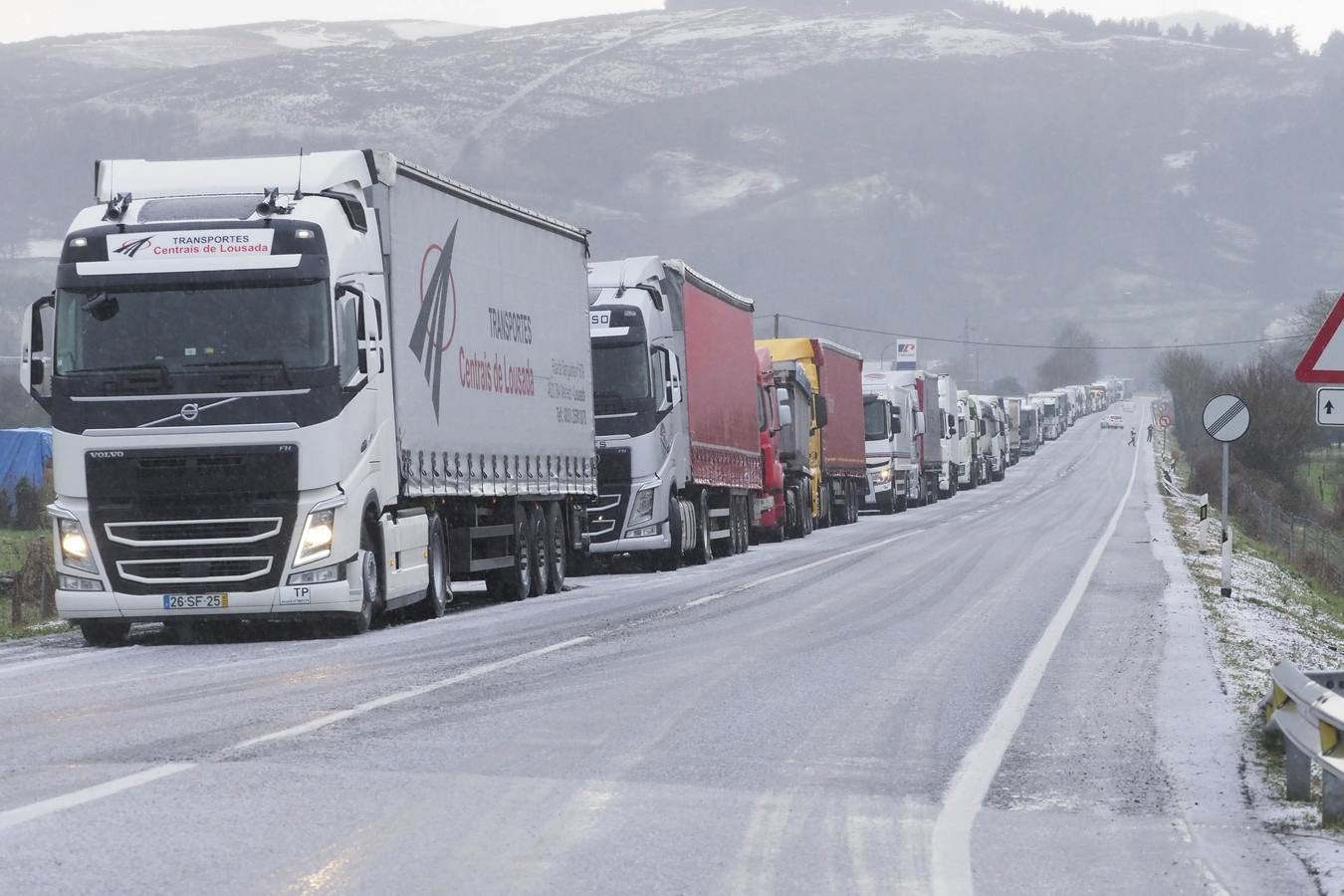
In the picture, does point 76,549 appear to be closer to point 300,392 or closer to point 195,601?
point 195,601

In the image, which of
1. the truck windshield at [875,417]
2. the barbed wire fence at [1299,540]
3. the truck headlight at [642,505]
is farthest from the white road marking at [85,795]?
the truck windshield at [875,417]

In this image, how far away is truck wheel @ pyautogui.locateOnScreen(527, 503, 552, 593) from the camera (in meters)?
21.8

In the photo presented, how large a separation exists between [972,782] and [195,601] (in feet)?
27.7

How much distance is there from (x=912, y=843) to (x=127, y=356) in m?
10.0

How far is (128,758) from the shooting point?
344 inches

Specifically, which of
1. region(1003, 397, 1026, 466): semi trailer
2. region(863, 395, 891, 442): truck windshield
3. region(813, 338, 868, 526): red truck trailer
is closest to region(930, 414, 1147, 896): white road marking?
region(813, 338, 868, 526): red truck trailer

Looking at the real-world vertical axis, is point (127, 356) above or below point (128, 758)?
above

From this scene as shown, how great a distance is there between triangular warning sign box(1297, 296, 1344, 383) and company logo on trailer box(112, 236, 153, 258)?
363 inches

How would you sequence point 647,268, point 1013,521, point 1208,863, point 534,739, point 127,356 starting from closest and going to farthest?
point 1208,863 → point 534,739 → point 127,356 → point 647,268 → point 1013,521

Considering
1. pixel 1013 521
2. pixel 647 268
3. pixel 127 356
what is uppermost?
pixel 647 268

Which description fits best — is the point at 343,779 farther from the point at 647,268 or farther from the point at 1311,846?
the point at 647,268

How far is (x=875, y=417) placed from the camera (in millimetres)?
55125

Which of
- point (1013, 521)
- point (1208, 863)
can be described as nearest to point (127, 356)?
point (1208, 863)

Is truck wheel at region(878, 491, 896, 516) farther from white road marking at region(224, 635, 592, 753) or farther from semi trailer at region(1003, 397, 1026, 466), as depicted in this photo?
semi trailer at region(1003, 397, 1026, 466)
